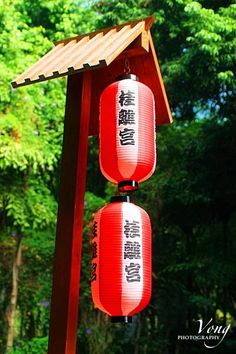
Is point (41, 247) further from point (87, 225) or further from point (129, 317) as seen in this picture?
point (129, 317)

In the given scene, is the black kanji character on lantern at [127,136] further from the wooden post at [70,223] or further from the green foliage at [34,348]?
the green foliage at [34,348]

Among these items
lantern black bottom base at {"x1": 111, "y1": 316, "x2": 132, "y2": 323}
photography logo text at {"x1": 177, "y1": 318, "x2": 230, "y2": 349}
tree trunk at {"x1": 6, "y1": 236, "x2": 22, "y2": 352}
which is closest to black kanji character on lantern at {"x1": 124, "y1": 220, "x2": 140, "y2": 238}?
lantern black bottom base at {"x1": 111, "y1": 316, "x2": 132, "y2": 323}

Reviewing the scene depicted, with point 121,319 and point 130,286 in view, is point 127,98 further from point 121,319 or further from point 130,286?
point 121,319

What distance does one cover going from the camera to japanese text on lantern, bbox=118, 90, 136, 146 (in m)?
2.42

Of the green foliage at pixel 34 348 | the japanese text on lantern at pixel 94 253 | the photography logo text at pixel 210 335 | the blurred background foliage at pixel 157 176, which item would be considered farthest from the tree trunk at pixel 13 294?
the japanese text on lantern at pixel 94 253

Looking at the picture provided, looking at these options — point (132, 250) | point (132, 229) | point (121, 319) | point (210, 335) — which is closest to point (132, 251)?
point (132, 250)

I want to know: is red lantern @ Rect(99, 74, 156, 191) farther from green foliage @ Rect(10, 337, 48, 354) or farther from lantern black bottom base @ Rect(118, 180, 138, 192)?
green foliage @ Rect(10, 337, 48, 354)

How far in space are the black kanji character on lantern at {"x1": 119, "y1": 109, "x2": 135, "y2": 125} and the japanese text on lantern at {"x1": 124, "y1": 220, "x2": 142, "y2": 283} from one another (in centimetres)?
50

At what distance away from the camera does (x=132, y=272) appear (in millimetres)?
2285

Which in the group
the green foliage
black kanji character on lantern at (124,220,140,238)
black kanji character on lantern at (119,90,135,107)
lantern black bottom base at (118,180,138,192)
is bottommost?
the green foliage

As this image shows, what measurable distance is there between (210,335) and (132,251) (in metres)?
4.93

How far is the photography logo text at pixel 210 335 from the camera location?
6.67m

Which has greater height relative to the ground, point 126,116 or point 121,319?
point 126,116

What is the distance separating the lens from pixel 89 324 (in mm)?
6398
